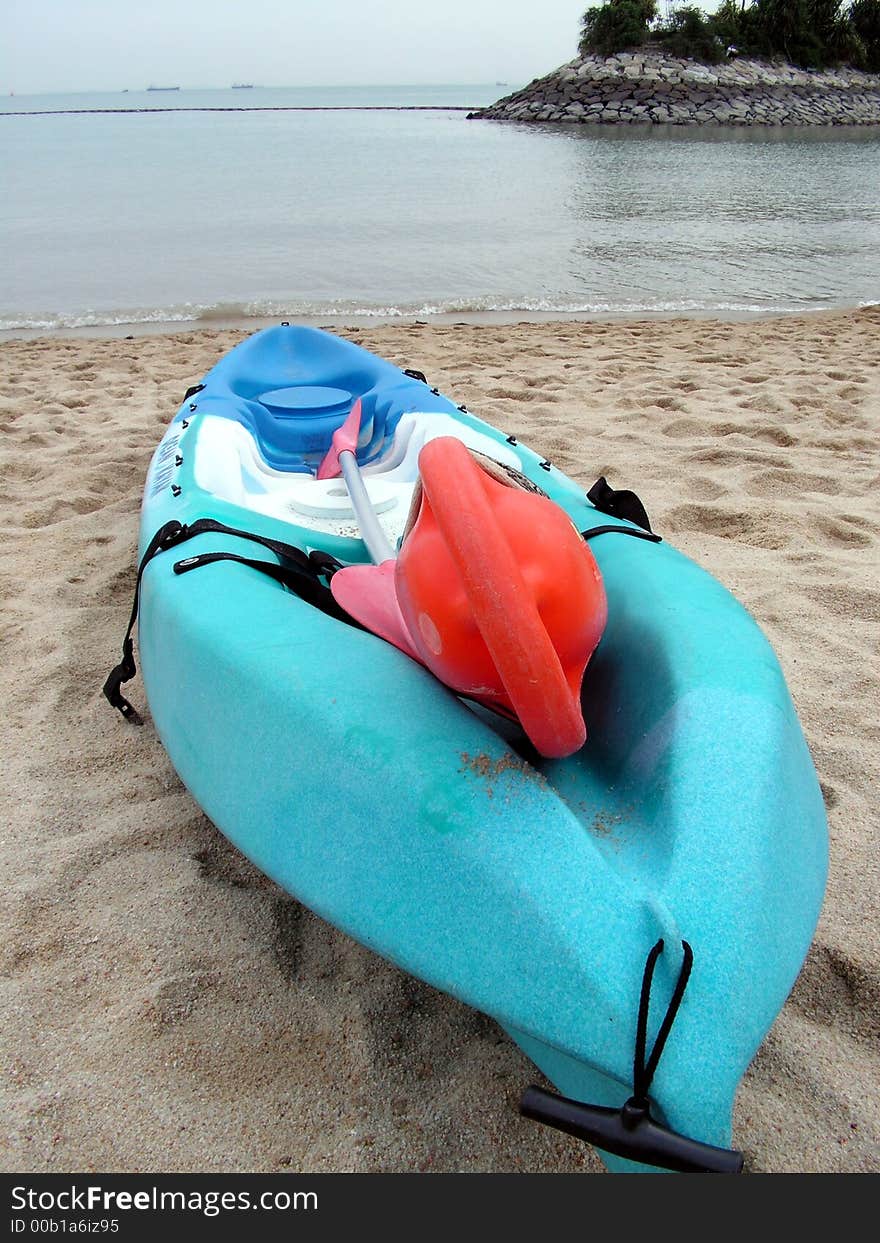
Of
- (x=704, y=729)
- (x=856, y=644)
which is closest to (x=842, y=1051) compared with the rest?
(x=704, y=729)

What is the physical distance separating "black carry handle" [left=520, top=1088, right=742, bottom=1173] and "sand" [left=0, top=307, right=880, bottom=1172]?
0.29 meters

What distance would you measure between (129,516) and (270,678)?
6.64 feet

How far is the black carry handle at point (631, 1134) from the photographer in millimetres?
932

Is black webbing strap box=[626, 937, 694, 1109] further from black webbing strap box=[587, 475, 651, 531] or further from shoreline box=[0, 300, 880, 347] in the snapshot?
shoreline box=[0, 300, 880, 347]

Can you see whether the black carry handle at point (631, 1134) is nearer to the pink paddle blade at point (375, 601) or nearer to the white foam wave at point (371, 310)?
the pink paddle blade at point (375, 601)

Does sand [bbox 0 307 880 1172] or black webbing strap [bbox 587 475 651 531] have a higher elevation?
black webbing strap [bbox 587 475 651 531]

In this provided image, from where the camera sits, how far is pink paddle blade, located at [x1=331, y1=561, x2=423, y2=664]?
5.02 ft

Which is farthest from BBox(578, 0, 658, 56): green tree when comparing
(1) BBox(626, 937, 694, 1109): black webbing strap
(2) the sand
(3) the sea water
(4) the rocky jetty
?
(1) BBox(626, 937, 694, 1109): black webbing strap

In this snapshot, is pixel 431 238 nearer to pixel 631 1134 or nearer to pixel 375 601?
pixel 375 601

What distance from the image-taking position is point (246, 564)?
1.82 metres

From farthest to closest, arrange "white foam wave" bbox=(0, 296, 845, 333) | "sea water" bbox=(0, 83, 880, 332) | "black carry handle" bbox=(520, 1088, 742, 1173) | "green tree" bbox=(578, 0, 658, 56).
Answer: "green tree" bbox=(578, 0, 658, 56), "sea water" bbox=(0, 83, 880, 332), "white foam wave" bbox=(0, 296, 845, 333), "black carry handle" bbox=(520, 1088, 742, 1173)

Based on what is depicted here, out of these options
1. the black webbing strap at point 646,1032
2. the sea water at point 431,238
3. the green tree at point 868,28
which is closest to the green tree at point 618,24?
the green tree at point 868,28

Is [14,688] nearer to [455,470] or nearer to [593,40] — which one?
[455,470]

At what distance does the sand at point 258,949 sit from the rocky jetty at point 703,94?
118 feet
